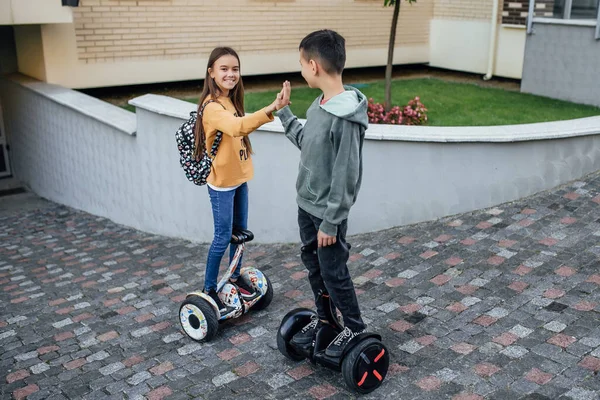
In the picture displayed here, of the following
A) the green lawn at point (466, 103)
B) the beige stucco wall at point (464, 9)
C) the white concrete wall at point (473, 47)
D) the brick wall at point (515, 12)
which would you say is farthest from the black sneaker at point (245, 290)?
the beige stucco wall at point (464, 9)

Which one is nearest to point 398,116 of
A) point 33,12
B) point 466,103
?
point 466,103

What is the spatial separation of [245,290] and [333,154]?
1765 mm

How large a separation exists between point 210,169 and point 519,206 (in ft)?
10.9

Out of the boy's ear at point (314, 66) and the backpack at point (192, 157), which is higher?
the boy's ear at point (314, 66)

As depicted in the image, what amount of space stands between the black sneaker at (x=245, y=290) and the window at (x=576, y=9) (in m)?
7.37

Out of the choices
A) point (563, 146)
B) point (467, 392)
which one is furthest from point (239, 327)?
point (563, 146)

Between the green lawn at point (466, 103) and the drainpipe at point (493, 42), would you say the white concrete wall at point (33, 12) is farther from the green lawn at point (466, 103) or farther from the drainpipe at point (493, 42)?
the drainpipe at point (493, 42)

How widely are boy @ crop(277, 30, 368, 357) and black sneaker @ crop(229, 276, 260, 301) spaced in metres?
1.17

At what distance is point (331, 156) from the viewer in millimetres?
3752

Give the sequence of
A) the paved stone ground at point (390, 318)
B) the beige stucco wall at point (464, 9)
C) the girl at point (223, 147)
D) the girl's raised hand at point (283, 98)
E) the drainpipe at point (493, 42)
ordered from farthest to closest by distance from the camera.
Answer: the beige stucco wall at point (464, 9) → the drainpipe at point (493, 42) → the girl at point (223, 147) → the paved stone ground at point (390, 318) → the girl's raised hand at point (283, 98)

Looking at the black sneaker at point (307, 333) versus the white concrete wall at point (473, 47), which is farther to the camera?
the white concrete wall at point (473, 47)

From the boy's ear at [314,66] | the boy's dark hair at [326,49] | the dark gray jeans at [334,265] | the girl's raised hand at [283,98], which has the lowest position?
the dark gray jeans at [334,265]

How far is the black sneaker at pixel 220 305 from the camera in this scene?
479cm

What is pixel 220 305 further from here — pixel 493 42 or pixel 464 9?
pixel 464 9
